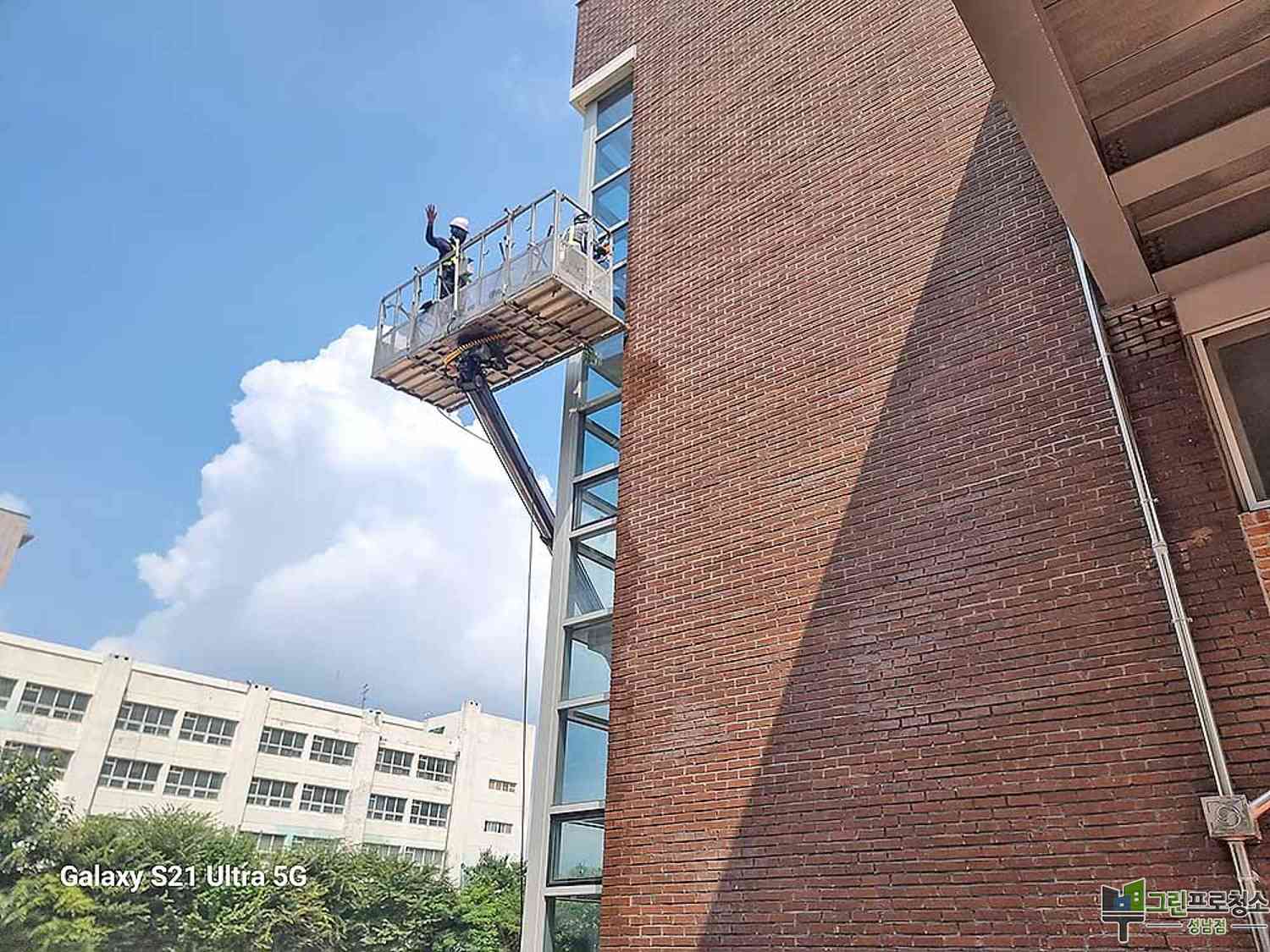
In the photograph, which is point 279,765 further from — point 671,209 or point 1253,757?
point 1253,757

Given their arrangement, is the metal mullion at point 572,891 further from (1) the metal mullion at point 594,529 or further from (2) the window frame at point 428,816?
(2) the window frame at point 428,816

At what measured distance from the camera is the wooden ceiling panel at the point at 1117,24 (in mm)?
2717

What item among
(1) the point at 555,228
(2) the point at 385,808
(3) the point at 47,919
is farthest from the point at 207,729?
(1) the point at 555,228

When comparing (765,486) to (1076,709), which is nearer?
(1076,709)

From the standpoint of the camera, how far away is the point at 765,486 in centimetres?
560

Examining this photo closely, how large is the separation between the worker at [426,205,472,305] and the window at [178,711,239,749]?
53.3ft

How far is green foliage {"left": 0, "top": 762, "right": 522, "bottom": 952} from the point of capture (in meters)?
11.5

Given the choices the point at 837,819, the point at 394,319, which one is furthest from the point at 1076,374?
the point at 394,319

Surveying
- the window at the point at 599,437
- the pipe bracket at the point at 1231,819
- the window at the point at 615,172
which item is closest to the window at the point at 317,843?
the window at the point at 599,437

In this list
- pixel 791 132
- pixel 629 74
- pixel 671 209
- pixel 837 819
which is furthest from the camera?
pixel 629 74

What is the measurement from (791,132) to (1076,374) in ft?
11.5

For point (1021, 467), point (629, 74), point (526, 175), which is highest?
point (629, 74)

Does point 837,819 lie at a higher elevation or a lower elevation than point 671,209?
lower

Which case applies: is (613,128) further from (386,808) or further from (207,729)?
(386,808)
